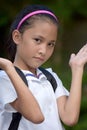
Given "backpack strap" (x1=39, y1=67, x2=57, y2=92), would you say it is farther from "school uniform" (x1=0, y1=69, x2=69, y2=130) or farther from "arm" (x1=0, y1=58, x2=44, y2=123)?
"arm" (x1=0, y1=58, x2=44, y2=123)

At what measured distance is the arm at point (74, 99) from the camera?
256 centimetres

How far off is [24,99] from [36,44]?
274mm

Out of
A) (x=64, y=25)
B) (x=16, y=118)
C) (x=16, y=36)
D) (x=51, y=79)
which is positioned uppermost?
(x=16, y=36)

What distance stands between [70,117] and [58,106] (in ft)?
0.25

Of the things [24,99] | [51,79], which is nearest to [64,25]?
[51,79]

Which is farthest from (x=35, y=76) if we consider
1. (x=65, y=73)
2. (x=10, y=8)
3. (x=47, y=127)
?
(x=10, y=8)

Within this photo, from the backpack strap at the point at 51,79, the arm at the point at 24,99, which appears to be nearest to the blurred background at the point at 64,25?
the backpack strap at the point at 51,79

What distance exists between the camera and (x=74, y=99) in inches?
101

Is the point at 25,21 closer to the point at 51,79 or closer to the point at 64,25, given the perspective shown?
the point at 51,79

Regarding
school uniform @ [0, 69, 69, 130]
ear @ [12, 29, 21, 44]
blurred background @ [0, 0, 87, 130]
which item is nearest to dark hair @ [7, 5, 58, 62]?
ear @ [12, 29, 21, 44]

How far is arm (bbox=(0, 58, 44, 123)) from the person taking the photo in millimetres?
2395

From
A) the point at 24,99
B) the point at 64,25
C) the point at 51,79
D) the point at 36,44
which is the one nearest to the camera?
the point at 24,99

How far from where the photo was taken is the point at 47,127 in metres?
2.51

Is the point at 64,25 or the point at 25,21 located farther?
the point at 64,25
